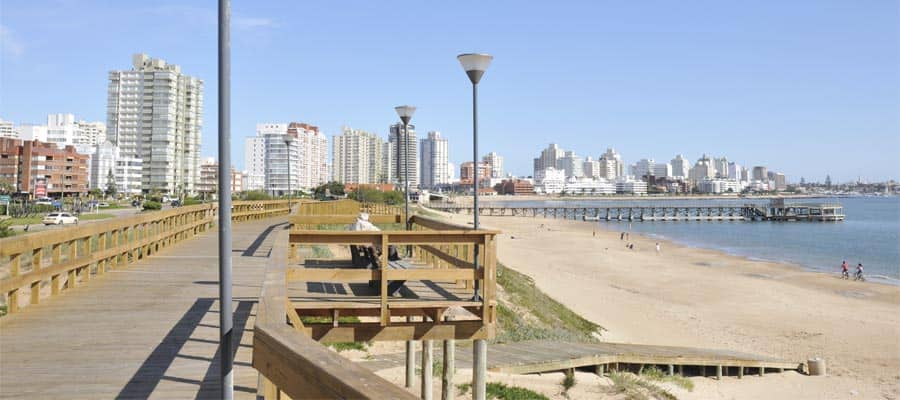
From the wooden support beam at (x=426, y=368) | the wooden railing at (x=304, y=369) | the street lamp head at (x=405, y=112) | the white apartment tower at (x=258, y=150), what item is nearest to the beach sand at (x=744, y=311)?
the wooden support beam at (x=426, y=368)

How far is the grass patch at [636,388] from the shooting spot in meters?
9.75

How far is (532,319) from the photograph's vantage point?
639 inches

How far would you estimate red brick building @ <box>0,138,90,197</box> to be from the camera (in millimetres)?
88000

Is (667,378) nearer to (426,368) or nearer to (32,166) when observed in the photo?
(426,368)

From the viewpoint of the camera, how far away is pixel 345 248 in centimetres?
2227

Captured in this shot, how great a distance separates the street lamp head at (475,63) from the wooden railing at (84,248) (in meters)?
5.47

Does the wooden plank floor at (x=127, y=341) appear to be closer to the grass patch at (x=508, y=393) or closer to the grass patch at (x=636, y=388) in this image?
the grass patch at (x=508, y=393)

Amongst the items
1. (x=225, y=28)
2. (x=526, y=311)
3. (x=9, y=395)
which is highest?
(x=225, y=28)

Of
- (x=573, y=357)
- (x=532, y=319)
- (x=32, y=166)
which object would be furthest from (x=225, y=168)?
(x=32, y=166)

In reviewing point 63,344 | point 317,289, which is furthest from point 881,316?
point 63,344

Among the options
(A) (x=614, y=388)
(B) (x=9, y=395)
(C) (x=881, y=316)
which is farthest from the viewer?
(C) (x=881, y=316)

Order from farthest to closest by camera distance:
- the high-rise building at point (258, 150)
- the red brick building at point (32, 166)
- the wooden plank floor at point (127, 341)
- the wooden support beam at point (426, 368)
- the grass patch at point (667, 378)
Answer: the high-rise building at point (258, 150) → the red brick building at point (32, 166) → the grass patch at point (667, 378) → the wooden support beam at point (426, 368) → the wooden plank floor at point (127, 341)

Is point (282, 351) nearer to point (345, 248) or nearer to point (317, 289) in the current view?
point (317, 289)

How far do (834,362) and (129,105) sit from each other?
430 ft
